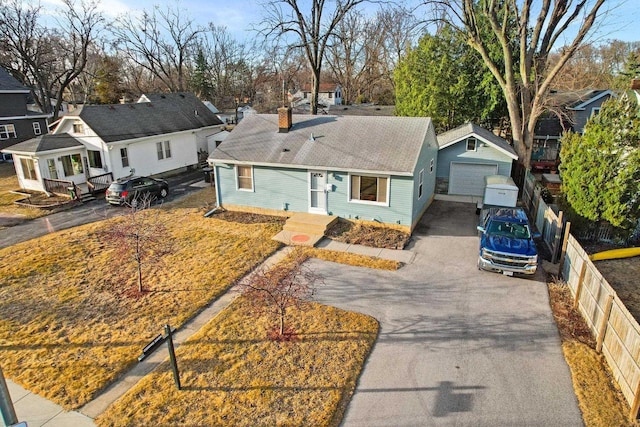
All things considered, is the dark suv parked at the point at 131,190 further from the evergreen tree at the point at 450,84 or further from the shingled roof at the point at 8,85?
the shingled roof at the point at 8,85

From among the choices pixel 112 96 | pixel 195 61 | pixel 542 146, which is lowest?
pixel 542 146

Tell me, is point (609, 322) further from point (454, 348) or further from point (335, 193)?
point (335, 193)

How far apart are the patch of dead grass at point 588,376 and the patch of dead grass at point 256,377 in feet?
14.6

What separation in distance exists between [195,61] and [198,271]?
5273 cm

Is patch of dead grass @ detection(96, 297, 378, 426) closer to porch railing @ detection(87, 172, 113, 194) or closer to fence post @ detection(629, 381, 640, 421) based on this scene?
fence post @ detection(629, 381, 640, 421)

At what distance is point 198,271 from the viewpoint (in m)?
13.4

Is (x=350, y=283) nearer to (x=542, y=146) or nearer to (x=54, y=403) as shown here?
(x=54, y=403)

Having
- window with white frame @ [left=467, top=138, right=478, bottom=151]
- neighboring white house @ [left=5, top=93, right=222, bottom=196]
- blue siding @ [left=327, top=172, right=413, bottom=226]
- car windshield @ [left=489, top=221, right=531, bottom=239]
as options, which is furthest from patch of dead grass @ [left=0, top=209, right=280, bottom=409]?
window with white frame @ [left=467, top=138, right=478, bottom=151]

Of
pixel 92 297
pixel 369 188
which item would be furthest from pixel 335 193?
pixel 92 297

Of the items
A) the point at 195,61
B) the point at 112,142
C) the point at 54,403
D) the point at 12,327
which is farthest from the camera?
the point at 195,61

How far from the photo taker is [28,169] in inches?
927

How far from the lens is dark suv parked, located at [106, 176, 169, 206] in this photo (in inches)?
818

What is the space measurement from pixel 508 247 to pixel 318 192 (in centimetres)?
842

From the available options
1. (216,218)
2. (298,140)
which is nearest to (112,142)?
(216,218)
